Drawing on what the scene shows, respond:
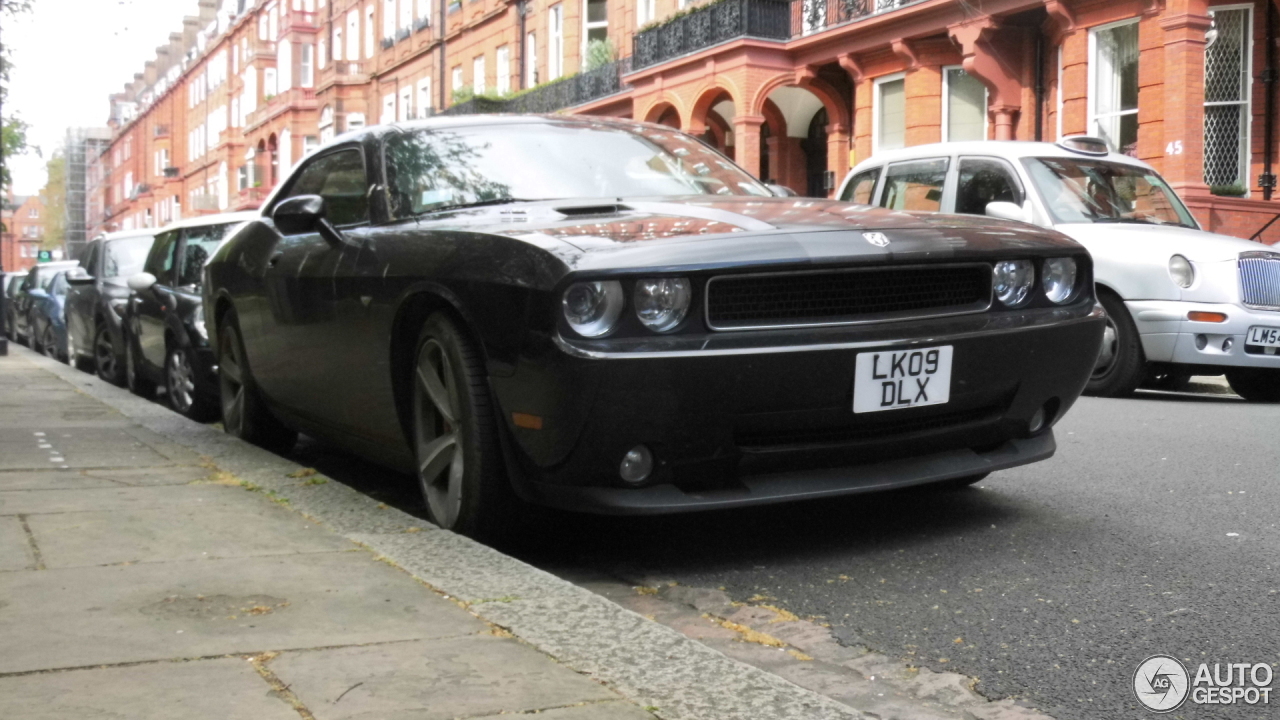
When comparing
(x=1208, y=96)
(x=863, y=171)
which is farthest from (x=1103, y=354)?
(x=1208, y=96)

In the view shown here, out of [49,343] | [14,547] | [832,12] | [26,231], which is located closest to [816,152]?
[832,12]

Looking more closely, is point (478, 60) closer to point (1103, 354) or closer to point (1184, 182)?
point (1184, 182)

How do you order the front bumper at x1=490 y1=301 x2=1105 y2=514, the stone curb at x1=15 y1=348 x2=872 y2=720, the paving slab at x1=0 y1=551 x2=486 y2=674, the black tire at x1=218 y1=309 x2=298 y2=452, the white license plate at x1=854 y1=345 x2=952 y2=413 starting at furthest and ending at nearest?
the black tire at x1=218 y1=309 x2=298 y2=452 < the white license plate at x1=854 y1=345 x2=952 y2=413 < the front bumper at x1=490 y1=301 x2=1105 y2=514 < the paving slab at x1=0 y1=551 x2=486 y2=674 < the stone curb at x1=15 y1=348 x2=872 y2=720

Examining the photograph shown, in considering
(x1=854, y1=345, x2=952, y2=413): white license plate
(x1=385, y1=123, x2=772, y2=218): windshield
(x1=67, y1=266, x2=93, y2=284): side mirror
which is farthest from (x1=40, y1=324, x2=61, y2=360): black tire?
(x1=854, y1=345, x2=952, y2=413): white license plate

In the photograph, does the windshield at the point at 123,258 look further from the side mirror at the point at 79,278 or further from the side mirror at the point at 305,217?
the side mirror at the point at 305,217

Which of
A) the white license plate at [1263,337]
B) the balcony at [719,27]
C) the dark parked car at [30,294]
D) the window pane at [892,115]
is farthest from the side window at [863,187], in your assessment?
the dark parked car at [30,294]

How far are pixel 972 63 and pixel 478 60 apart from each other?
2318 cm

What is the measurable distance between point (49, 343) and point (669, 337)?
68.1ft

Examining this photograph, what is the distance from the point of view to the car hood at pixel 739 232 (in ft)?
13.1

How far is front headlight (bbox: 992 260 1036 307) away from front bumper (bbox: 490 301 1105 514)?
8 centimetres

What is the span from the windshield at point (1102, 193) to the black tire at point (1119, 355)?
0.77 meters

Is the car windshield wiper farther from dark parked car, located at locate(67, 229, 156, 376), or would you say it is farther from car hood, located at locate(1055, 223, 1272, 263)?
dark parked car, located at locate(67, 229, 156, 376)

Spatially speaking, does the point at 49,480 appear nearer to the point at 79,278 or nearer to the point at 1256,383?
the point at 1256,383

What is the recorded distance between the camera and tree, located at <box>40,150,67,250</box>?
5531 inches
